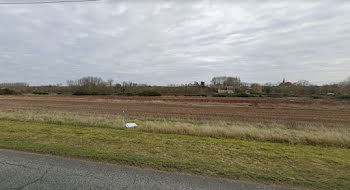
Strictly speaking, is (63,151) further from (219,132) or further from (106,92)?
(106,92)

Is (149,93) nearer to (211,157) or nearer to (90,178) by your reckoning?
(211,157)

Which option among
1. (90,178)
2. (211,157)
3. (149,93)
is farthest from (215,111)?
(149,93)

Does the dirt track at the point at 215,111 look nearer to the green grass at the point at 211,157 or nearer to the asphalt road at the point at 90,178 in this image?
the green grass at the point at 211,157

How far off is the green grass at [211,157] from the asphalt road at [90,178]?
16.1 inches

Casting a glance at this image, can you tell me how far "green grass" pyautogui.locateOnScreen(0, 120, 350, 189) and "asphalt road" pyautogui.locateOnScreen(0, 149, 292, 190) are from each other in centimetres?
41

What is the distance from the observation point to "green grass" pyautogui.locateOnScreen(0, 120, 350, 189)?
13.2 ft

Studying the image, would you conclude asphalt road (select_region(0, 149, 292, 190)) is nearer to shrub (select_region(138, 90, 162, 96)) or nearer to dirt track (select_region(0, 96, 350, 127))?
dirt track (select_region(0, 96, 350, 127))

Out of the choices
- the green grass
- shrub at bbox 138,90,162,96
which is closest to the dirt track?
the green grass

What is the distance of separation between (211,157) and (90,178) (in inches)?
135

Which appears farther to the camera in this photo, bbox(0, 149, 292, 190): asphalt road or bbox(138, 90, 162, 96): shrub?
bbox(138, 90, 162, 96): shrub

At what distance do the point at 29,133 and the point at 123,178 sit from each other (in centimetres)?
672

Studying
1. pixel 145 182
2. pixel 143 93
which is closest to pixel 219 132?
pixel 145 182

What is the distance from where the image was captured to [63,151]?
532 cm

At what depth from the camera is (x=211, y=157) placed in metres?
5.22
